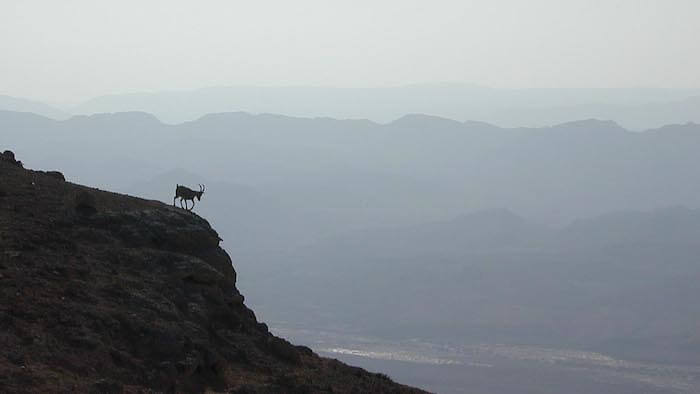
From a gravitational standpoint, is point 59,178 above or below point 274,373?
above

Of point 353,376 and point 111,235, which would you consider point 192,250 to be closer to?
point 111,235

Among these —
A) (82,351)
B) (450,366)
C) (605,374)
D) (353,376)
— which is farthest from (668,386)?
(82,351)

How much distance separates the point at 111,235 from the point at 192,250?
128 inches

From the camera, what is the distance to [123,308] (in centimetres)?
2750

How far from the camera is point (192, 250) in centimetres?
3428

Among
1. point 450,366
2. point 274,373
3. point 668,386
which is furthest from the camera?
point 450,366

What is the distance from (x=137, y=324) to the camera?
26594 mm

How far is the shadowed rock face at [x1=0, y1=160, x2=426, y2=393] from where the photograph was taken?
2338 centimetres

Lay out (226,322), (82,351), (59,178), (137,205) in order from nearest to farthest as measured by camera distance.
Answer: (82,351)
(226,322)
(137,205)
(59,178)

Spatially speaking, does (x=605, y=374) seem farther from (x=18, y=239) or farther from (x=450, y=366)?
(x=18, y=239)

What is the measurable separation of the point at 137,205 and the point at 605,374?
14982cm

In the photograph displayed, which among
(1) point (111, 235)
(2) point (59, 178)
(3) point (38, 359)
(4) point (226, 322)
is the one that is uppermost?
(2) point (59, 178)

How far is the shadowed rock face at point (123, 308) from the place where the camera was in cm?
2338

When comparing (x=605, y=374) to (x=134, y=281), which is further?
(x=605, y=374)
